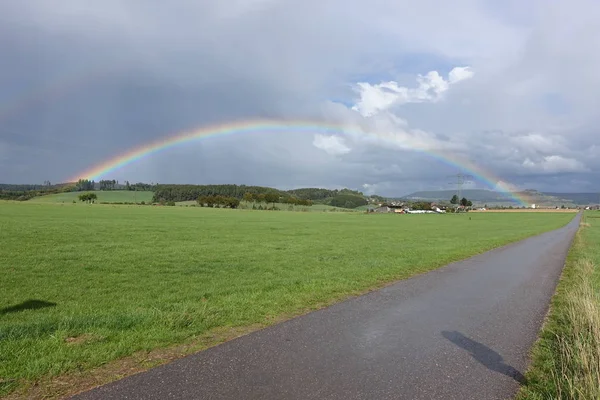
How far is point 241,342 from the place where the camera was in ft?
22.4

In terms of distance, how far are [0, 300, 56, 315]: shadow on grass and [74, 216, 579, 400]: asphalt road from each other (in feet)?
18.2

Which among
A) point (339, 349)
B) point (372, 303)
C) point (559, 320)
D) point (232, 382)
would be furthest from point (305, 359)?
point (559, 320)

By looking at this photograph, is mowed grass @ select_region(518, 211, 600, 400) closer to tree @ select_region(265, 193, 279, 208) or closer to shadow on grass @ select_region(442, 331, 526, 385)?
shadow on grass @ select_region(442, 331, 526, 385)

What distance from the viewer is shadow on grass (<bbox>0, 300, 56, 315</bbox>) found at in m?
9.15

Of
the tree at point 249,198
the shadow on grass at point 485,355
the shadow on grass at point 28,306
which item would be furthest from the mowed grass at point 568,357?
the tree at point 249,198

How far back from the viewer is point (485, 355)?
650cm

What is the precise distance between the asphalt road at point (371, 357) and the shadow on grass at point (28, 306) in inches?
218

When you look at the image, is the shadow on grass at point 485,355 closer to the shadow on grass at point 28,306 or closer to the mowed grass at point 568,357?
the mowed grass at point 568,357

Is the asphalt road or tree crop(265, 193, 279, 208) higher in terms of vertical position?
tree crop(265, 193, 279, 208)

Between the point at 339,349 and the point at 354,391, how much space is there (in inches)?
56.2

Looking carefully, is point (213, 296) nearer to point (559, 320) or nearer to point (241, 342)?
point (241, 342)

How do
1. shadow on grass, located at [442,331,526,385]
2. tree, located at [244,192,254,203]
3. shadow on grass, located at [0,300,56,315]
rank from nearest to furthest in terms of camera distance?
shadow on grass, located at [442,331,526,385] < shadow on grass, located at [0,300,56,315] < tree, located at [244,192,254,203]

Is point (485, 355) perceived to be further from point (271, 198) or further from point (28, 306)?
point (271, 198)

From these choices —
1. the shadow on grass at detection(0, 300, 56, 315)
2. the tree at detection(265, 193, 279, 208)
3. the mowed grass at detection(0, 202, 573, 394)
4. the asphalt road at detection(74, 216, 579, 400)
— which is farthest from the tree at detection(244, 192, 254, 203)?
the asphalt road at detection(74, 216, 579, 400)
